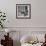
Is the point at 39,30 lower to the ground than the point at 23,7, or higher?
lower

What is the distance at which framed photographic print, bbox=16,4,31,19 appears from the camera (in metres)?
4.14

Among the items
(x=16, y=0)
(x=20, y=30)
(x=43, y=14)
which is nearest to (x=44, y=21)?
(x=43, y=14)

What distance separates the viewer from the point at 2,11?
13.5ft

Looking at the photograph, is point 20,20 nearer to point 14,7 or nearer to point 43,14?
point 14,7

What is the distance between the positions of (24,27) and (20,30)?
15cm

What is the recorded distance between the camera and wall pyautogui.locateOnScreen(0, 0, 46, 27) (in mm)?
4137

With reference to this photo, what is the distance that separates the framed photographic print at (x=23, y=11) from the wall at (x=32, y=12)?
0.29ft

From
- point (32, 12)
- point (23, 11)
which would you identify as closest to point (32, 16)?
point (32, 12)

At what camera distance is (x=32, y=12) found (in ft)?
13.6

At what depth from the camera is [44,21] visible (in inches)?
163

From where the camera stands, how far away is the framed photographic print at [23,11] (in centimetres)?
414

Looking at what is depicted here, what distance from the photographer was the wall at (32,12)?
4137 mm

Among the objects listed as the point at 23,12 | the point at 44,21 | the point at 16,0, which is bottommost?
the point at 44,21

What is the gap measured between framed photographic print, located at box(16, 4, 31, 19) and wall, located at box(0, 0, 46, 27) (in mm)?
88
